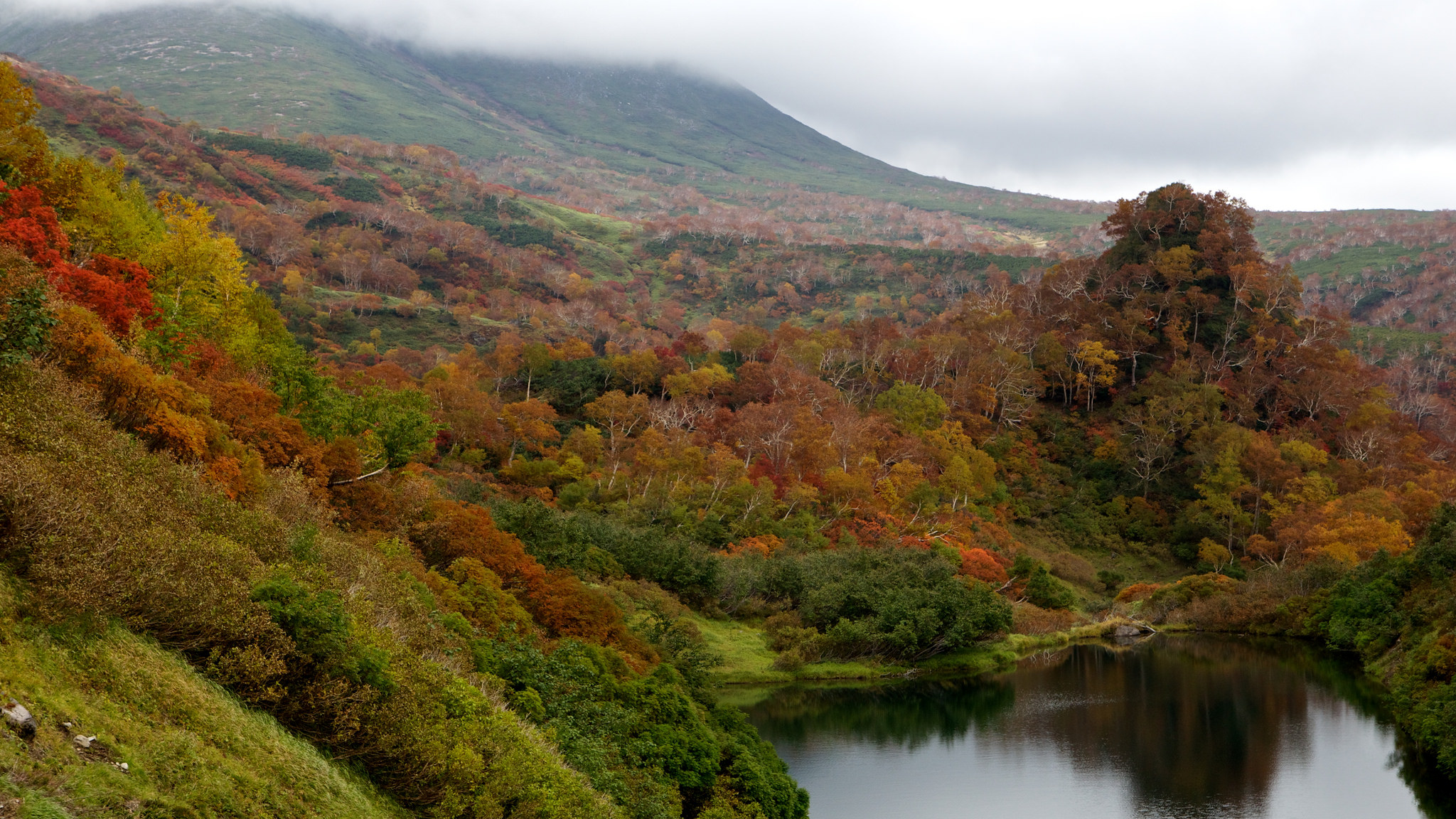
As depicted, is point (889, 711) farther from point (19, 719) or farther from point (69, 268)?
point (19, 719)

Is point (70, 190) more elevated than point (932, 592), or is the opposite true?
point (70, 190)

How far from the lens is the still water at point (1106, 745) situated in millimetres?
28312

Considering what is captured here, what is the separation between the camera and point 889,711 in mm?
39344

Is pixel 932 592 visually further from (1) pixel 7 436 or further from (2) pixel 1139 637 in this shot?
(1) pixel 7 436

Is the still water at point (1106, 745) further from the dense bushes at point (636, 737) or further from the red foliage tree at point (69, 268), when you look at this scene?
the red foliage tree at point (69, 268)

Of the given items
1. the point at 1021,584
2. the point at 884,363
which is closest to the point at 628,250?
the point at 884,363

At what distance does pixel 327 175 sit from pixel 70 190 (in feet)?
379

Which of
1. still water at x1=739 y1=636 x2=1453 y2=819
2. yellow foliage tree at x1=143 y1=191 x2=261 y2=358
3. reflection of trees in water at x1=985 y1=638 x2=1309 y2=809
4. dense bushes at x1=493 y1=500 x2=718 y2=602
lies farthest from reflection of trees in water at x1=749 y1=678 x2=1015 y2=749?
yellow foliage tree at x1=143 y1=191 x2=261 y2=358

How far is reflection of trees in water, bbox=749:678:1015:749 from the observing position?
117ft

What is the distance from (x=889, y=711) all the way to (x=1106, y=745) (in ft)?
26.8

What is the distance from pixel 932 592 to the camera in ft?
152

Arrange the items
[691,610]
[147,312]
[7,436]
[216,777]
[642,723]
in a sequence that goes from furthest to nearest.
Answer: [691,610], [147,312], [642,723], [7,436], [216,777]

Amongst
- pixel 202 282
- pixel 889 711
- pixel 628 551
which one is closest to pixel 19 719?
pixel 202 282

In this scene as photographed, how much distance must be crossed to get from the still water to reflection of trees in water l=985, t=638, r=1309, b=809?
0.31 feet
